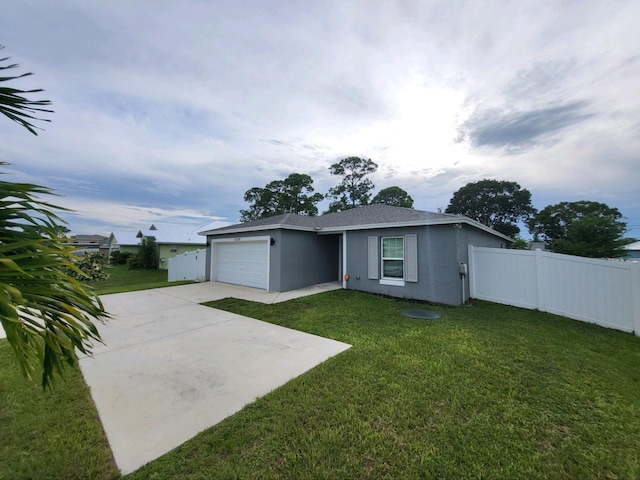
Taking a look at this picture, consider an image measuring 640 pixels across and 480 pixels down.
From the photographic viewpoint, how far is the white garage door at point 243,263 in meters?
10.2

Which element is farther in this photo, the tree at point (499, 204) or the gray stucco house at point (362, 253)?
the tree at point (499, 204)

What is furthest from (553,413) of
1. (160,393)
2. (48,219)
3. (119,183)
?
(119,183)

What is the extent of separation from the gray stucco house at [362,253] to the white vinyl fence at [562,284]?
76 cm

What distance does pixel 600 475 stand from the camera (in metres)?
2.00

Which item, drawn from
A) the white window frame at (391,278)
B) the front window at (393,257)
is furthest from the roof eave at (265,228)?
the front window at (393,257)

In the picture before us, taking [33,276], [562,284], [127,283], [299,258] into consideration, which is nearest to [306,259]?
[299,258]

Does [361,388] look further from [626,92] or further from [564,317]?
[626,92]

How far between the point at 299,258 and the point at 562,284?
26.0 feet

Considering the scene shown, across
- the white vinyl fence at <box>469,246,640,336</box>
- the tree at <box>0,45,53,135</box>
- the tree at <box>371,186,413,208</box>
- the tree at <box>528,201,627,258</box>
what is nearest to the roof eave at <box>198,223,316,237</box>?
the white vinyl fence at <box>469,246,640,336</box>

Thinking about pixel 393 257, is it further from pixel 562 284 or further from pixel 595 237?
pixel 595 237

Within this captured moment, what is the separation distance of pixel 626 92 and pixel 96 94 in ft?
44.0

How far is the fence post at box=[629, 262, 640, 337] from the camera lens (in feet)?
17.3

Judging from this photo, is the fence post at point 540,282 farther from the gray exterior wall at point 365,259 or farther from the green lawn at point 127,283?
the green lawn at point 127,283

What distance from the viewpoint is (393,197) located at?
2856 cm
